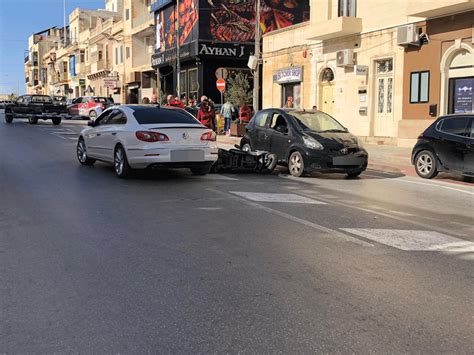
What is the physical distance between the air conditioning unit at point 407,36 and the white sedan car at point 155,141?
10756 millimetres

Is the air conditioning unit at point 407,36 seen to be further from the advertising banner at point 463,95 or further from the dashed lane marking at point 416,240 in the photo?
the dashed lane marking at point 416,240

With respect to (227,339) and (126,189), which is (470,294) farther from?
(126,189)

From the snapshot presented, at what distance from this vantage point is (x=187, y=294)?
14.3 feet

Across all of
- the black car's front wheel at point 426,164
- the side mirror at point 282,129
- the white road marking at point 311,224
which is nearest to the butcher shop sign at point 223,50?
the side mirror at point 282,129

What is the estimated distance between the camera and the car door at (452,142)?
11430 mm

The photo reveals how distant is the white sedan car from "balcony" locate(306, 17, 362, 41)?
12.5 metres

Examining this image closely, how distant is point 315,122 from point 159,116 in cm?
373

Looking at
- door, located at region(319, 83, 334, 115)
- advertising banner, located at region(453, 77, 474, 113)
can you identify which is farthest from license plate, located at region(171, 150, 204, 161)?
door, located at region(319, 83, 334, 115)

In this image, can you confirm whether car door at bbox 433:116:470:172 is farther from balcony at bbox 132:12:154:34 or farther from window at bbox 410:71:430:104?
balcony at bbox 132:12:154:34

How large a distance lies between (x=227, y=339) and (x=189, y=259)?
5.87ft

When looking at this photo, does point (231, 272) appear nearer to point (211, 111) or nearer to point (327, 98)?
point (211, 111)

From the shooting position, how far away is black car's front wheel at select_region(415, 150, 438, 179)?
1209 centimetres

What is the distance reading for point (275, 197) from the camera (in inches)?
350

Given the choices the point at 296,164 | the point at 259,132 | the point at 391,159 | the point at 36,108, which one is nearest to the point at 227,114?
the point at 391,159
